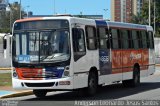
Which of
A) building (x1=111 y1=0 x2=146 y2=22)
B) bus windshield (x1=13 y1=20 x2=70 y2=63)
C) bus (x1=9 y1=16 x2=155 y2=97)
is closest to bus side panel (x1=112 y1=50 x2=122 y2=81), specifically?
bus (x1=9 y1=16 x2=155 y2=97)

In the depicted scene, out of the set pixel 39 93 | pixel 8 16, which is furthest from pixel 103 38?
pixel 8 16

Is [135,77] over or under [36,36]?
under

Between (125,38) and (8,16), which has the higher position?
(125,38)

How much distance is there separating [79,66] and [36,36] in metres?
1.80

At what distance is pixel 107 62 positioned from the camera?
21.1 metres

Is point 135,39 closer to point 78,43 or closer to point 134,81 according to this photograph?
point 134,81

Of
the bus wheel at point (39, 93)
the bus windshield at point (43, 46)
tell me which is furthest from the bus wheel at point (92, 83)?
the bus windshield at point (43, 46)

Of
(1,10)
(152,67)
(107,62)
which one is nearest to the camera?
(107,62)

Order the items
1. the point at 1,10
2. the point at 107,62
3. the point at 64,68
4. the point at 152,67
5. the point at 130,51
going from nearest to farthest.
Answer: the point at 64,68, the point at 107,62, the point at 130,51, the point at 152,67, the point at 1,10

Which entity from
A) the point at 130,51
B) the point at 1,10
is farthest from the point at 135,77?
the point at 1,10

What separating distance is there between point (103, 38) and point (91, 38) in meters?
1.32

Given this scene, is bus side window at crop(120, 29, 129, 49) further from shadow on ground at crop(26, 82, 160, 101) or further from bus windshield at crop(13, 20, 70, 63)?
bus windshield at crop(13, 20, 70, 63)

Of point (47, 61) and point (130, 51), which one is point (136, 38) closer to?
point (130, 51)

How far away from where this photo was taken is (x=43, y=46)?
1808 centimetres
